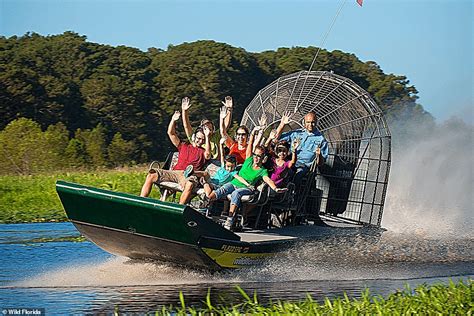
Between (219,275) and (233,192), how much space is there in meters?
1.20

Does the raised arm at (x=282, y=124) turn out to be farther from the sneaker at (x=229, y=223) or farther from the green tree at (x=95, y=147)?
the green tree at (x=95, y=147)

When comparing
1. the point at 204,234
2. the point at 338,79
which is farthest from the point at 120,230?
the point at 338,79

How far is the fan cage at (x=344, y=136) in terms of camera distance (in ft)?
58.5

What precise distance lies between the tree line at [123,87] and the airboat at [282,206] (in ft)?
83.7

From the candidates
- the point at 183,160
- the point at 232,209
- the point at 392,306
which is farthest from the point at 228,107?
the point at 392,306

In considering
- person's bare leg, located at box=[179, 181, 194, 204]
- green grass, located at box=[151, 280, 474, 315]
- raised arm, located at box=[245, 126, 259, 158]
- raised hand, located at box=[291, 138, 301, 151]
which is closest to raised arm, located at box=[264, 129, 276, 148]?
raised arm, located at box=[245, 126, 259, 158]

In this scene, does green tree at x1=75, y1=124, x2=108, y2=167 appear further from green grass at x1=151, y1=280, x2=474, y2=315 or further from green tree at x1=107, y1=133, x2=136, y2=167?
green grass at x1=151, y1=280, x2=474, y2=315

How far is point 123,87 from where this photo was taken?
5928 centimetres

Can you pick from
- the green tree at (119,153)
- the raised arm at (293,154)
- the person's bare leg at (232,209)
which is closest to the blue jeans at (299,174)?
the raised arm at (293,154)

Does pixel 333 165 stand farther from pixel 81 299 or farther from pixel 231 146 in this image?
pixel 81 299

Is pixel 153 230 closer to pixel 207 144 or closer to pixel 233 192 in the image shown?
pixel 233 192

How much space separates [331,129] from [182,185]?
14.1ft

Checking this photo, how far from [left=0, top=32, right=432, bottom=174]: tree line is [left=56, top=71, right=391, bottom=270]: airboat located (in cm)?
2551

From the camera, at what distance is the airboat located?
546 inches
